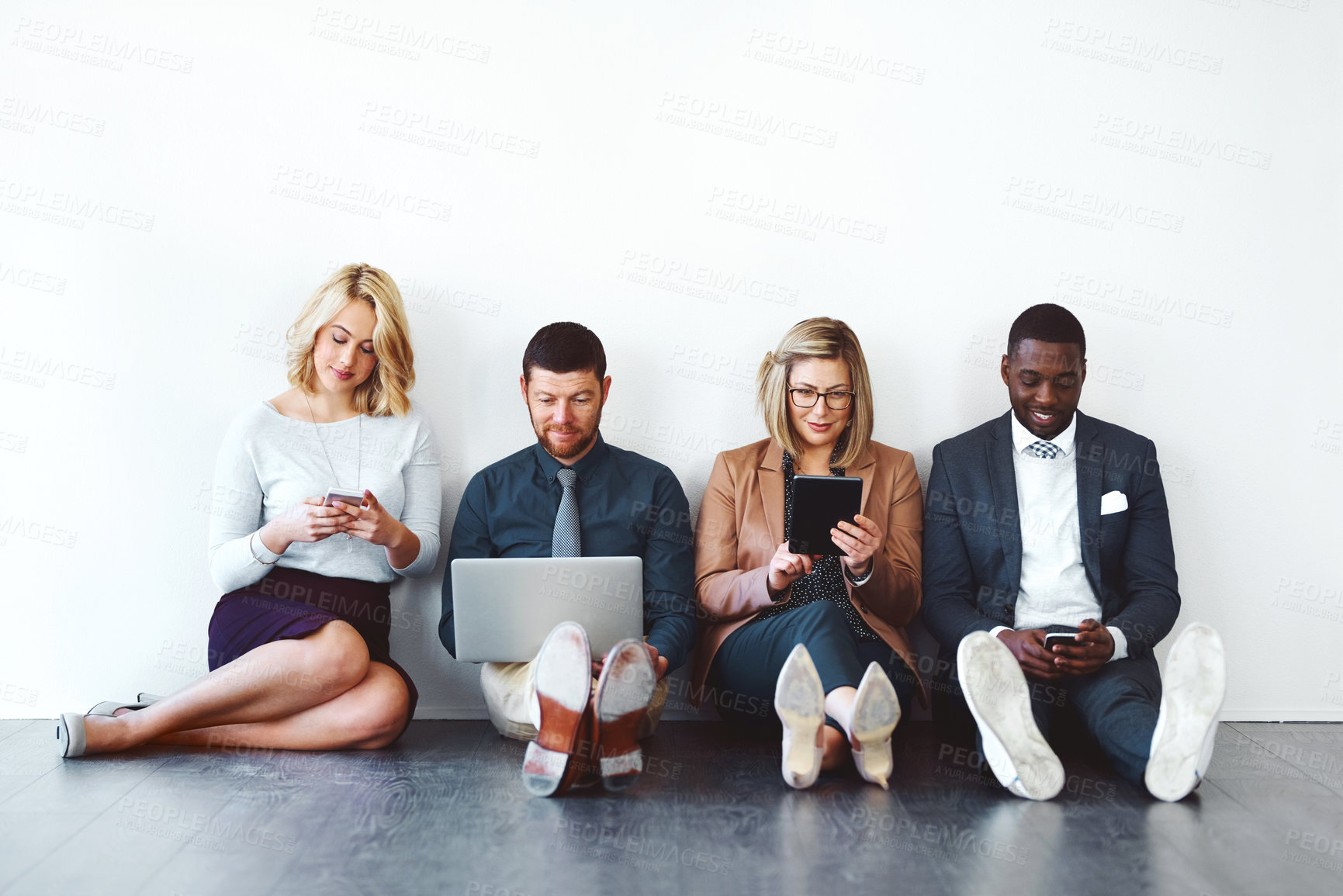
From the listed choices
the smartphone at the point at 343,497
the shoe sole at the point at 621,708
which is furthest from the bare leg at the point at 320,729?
the shoe sole at the point at 621,708

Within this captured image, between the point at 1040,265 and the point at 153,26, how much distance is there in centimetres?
301

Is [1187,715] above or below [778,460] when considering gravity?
below

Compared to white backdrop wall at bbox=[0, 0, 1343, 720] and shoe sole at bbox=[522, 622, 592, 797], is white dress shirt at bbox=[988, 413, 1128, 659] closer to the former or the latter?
white backdrop wall at bbox=[0, 0, 1343, 720]

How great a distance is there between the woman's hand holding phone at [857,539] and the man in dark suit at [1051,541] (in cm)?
42

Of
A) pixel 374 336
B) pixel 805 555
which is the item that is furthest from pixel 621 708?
pixel 374 336

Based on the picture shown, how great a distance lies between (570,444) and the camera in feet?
9.29

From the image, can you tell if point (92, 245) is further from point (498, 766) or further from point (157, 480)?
point (498, 766)

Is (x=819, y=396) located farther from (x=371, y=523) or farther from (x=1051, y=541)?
(x=371, y=523)

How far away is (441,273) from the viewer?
3105 millimetres

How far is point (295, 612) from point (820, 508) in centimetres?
150

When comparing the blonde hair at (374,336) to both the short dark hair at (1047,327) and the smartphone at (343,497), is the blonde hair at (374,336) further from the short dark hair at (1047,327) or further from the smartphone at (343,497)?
the short dark hair at (1047,327)

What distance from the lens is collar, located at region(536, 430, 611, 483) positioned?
2.87m

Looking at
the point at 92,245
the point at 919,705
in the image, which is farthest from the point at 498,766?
the point at 92,245

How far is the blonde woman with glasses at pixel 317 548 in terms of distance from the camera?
259cm
